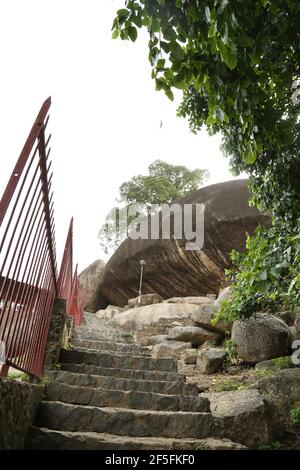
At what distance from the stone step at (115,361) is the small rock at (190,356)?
8.52 feet

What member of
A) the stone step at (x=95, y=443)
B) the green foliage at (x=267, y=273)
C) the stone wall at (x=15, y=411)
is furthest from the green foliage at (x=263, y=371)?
the stone wall at (x=15, y=411)

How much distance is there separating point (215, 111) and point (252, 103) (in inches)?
15.5

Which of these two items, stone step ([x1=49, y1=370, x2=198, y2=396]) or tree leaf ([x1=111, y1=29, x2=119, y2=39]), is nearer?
tree leaf ([x1=111, y1=29, x2=119, y2=39])

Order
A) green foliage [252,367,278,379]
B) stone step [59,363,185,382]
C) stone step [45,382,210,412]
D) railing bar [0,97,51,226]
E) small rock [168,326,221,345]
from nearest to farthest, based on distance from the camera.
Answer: railing bar [0,97,51,226] → stone step [45,382,210,412] → stone step [59,363,185,382] → green foliage [252,367,278,379] → small rock [168,326,221,345]

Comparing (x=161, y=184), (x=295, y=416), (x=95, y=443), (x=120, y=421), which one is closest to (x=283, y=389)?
(x=295, y=416)

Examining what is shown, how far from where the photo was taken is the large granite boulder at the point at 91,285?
63.0 ft

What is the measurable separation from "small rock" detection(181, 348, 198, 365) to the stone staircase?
2.96 metres

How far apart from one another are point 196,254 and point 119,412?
35.2 ft

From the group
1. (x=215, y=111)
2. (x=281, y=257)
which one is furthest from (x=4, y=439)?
(x=281, y=257)

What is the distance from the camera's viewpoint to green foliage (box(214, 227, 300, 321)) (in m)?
4.16

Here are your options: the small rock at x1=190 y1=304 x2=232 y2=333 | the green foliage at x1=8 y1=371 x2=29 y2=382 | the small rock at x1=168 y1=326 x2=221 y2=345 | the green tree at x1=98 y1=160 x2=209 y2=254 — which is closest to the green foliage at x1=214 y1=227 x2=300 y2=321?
the small rock at x1=190 y1=304 x2=232 y2=333
